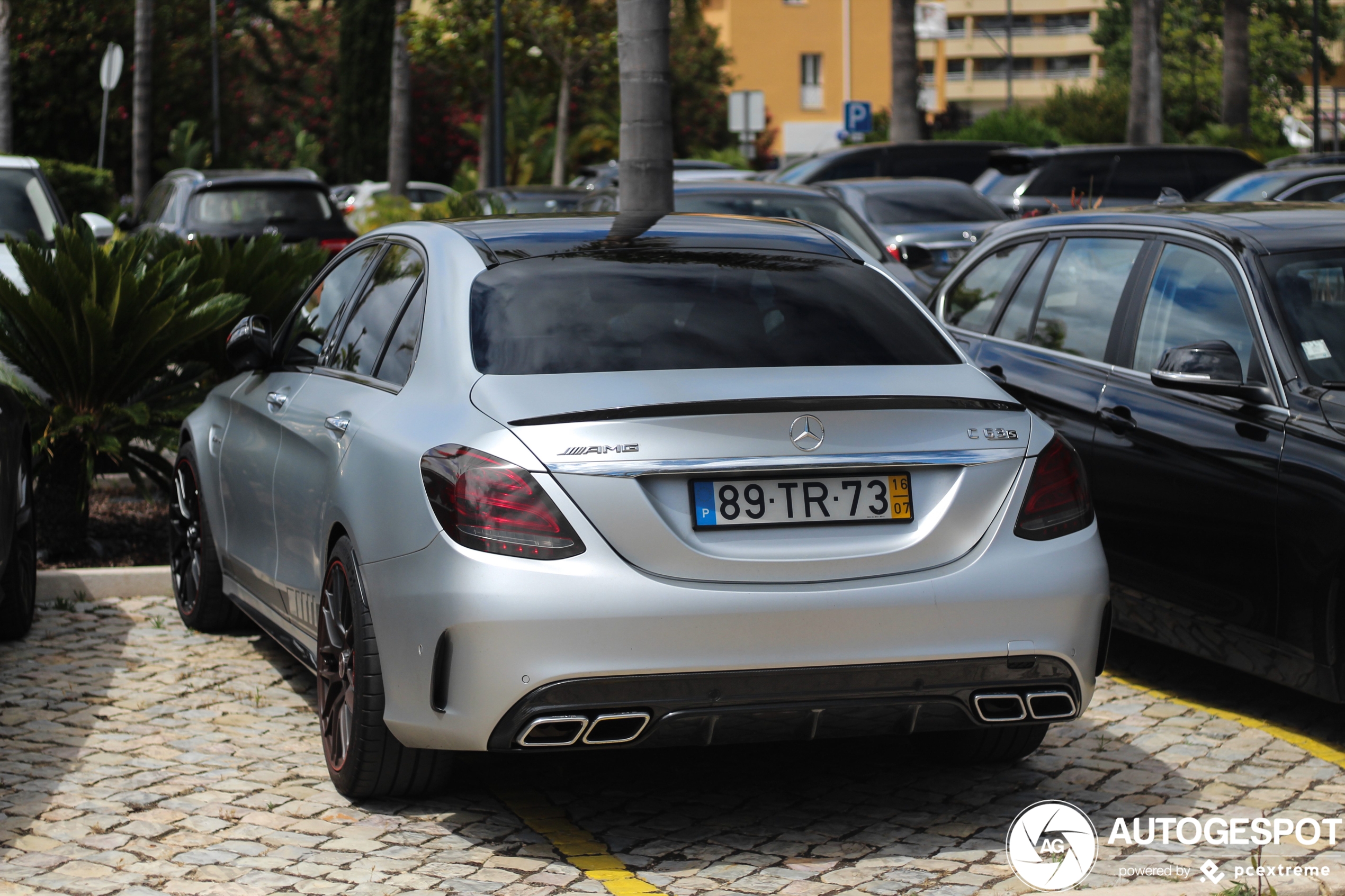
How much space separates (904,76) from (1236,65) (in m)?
6.88

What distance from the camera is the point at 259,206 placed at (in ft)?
63.4

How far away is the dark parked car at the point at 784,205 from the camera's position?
1349cm

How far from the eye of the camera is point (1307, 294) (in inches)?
235

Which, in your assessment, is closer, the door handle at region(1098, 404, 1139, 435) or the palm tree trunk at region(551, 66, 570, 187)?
the door handle at region(1098, 404, 1139, 435)

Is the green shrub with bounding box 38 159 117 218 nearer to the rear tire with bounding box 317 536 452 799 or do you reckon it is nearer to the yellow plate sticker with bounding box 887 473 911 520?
the rear tire with bounding box 317 536 452 799

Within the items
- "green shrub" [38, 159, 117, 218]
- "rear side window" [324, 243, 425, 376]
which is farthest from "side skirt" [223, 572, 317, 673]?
"green shrub" [38, 159, 117, 218]

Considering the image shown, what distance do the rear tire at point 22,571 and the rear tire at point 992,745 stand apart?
3699 millimetres

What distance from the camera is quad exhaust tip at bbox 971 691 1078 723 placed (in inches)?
174

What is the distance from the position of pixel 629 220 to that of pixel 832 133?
226 feet

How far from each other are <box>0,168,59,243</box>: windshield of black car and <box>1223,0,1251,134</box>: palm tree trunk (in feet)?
84.6

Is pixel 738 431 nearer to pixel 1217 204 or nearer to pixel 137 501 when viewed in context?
pixel 1217 204

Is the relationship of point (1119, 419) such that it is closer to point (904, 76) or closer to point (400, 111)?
point (904, 76)

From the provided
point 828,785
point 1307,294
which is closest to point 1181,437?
point 1307,294

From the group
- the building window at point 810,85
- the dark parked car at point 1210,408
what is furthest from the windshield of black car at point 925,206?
the building window at point 810,85
